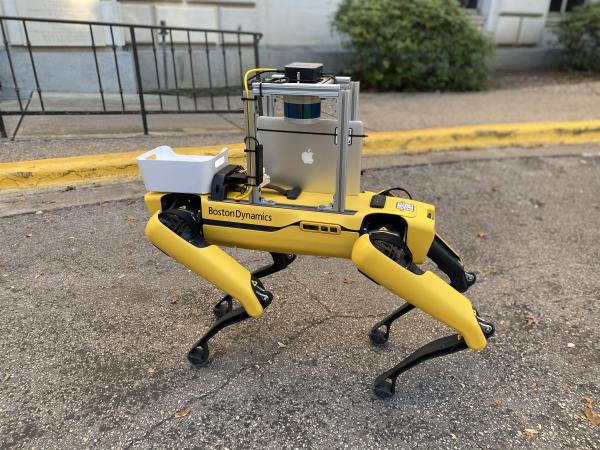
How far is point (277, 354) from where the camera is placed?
263 cm

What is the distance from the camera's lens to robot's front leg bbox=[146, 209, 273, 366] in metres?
2.19

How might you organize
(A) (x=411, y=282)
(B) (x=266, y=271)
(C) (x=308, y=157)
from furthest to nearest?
(B) (x=266, y=271) → (C) (x=308, y=157) → (A) (x=411, y=282)

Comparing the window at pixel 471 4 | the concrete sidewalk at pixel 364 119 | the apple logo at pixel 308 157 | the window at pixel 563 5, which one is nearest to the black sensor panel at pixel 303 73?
the apple logo at pixel 308 157

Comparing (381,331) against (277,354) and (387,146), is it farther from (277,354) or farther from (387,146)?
(387,146)

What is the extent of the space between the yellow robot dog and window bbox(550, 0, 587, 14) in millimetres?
11558

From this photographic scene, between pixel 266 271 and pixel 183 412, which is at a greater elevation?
pixel 266 271

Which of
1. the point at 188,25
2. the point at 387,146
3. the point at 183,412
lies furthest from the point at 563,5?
the point at 183,412

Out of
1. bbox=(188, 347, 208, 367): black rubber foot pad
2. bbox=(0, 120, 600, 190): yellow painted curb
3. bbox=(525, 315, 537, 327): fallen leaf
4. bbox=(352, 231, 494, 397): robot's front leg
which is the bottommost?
bbox=(525, 315, 537, 327): fallen leaf

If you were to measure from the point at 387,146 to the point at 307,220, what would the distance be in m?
3.97

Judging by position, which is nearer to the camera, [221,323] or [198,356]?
[221,323]

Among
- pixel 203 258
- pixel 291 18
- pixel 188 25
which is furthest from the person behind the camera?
pixel 291 18

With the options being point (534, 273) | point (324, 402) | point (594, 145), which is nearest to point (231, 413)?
point (324, 402)

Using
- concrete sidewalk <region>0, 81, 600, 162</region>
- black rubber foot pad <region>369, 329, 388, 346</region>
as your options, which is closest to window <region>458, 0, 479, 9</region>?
concrete sidewalk <region>0, 81, 600, 162</region>

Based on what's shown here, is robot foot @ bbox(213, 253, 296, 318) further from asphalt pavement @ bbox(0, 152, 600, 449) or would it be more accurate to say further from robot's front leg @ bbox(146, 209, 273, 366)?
robot's front leg @ bbox(146, 209, 273, 366)
